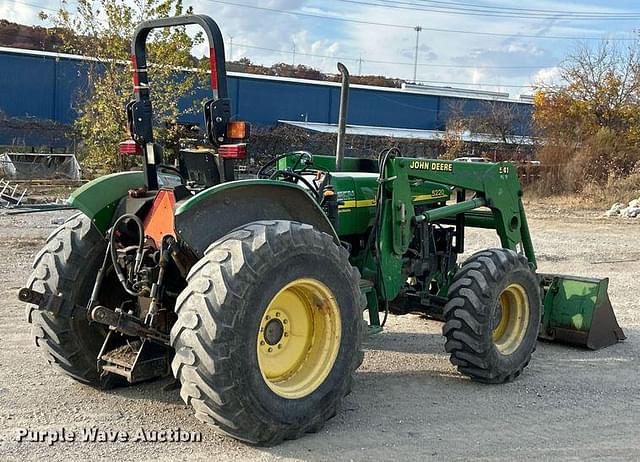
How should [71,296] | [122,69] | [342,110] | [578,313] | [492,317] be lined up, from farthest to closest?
[122,69], [578,313], [342,110], [492,317], [71,296]

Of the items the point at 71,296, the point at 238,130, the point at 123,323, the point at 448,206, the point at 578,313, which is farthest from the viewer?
the point at 578,313

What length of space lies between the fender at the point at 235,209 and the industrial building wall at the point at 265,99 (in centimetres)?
2077

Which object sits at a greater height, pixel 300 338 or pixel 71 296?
pixel 71 296

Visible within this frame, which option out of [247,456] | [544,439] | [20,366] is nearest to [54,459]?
[247,456]

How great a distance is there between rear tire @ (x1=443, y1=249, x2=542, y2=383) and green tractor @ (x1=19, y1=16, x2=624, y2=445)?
0.04 feet

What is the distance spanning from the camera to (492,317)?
19.1 ft

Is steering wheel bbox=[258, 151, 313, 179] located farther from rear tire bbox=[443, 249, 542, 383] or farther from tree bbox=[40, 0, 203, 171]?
tree bbox=[40, 0, 203, 171]

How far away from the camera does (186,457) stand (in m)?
4.23

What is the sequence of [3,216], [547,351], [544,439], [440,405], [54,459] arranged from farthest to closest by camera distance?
1. [3,216]
2. [547,351]
3. [440,405]
4. [544,439]
5. [54,459]

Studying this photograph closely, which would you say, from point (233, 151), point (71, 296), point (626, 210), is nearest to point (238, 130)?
point (233, 151)

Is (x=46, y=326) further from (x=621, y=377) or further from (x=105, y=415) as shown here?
(x=621, y=377)

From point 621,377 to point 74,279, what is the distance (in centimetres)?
455

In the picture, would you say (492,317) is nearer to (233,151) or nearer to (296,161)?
(296,161)

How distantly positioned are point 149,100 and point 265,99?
3617cm
